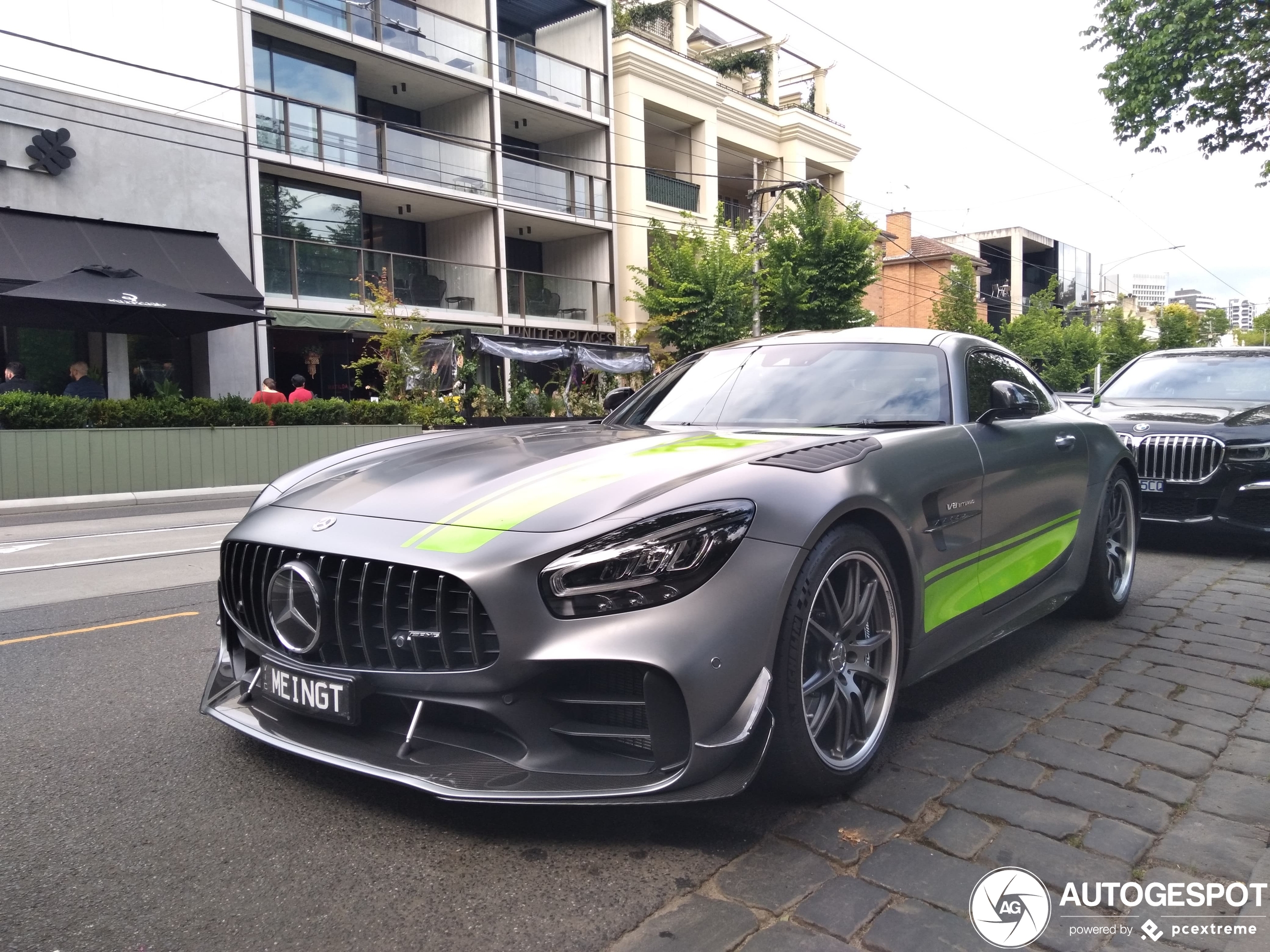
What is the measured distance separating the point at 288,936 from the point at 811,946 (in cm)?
115

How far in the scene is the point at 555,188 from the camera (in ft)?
85.1

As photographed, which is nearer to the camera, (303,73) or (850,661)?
(850,661)

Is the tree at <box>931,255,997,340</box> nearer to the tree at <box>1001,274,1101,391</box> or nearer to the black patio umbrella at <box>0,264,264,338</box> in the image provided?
the tree at <box>1001,274,1101,391</box>

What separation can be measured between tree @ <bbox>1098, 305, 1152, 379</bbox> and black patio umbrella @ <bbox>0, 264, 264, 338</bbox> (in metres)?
44.7

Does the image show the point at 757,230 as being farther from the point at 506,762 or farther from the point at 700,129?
the point at 506,762

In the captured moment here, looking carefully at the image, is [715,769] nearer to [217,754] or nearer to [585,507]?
[585,507]

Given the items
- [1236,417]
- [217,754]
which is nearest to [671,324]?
[1236,417]

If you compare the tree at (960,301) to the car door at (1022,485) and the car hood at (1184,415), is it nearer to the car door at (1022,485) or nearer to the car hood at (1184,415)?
the car hood at (1184,415)

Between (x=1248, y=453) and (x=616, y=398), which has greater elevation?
(x=616, y=398)

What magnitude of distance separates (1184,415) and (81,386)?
15.1 meters

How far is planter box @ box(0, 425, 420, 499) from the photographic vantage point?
14.1 meters

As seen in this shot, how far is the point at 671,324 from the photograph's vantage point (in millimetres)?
26125

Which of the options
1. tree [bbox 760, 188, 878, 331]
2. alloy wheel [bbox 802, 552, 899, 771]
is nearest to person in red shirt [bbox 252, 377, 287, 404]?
tree [bbox 760, 188, 878, 331]

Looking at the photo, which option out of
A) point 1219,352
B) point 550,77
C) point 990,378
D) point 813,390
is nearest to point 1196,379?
point 1219,352
